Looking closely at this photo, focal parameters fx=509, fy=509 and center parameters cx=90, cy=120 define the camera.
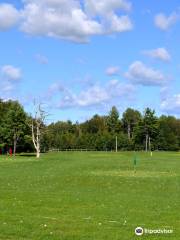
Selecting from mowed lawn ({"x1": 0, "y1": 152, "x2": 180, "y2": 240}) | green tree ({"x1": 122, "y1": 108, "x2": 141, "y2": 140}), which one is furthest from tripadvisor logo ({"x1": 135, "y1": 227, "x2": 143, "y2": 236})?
green tree ({"x1": 122, "y1": 108, "x2": 141, "y2": 140})

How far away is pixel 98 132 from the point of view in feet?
505

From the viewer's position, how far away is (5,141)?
108m

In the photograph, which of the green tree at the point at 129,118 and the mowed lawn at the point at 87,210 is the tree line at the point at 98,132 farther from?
the mowed lawn at the point at 87,210

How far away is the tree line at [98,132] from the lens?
343ft

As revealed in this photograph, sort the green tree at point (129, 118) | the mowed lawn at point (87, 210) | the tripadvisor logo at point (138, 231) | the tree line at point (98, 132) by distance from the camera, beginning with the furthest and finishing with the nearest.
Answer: the green tree at point (129, 118) < the tree line at point (98, 132) < the mowed lawn at point (87, 210) < the tripadvisor logo at point (138, 231)

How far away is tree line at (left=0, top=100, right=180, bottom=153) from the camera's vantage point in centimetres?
10444

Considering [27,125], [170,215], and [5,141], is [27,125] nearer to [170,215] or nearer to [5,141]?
[5,141]

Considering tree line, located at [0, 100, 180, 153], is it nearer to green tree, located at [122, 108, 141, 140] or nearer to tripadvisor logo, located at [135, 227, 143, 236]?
green tree, located at [122, 108, 141, 140]

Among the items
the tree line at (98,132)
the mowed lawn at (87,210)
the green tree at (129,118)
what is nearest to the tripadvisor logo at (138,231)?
the mowed lawn at (87,210)

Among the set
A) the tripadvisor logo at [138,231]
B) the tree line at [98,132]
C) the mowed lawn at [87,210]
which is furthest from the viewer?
the tree line at [98,132]

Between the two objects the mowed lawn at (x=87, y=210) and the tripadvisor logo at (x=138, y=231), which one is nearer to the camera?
the tripadvisor logo at (x=138, y=231)

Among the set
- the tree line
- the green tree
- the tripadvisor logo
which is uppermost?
the green tree

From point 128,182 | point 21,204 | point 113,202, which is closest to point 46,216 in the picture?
point 21,204

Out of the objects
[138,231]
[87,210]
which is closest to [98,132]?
[87,210]
